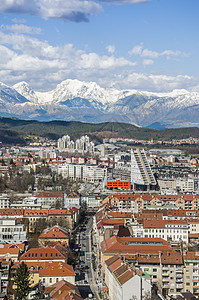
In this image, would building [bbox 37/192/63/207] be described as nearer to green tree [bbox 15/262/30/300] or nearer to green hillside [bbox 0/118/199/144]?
green tree [bbox 15/262/30/300]

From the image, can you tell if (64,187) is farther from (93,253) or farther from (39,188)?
(93,253)

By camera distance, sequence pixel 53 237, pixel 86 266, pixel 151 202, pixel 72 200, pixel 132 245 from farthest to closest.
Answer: pixel 72 200 → pixel 151 202 → pixel 53 237 → pixel 86 266 → pixel 132 245

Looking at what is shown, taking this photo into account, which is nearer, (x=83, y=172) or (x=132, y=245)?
(x=132, y=245)

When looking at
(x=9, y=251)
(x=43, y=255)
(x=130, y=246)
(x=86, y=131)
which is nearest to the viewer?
(x=43, y=255)

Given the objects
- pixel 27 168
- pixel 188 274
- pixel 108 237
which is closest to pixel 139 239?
pixel 108 237

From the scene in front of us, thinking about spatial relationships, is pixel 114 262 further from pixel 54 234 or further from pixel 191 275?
pixel 54 234

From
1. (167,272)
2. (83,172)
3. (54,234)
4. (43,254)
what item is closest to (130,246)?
(167,272)

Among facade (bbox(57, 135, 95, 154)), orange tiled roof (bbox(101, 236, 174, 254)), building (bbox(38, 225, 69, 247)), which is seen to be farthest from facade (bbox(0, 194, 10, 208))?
facade (bbox(57, 135, 95, 154))

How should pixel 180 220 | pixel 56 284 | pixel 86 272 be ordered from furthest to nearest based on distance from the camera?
pixel 180 220 → pixel 86 272 → pixel 56 284
